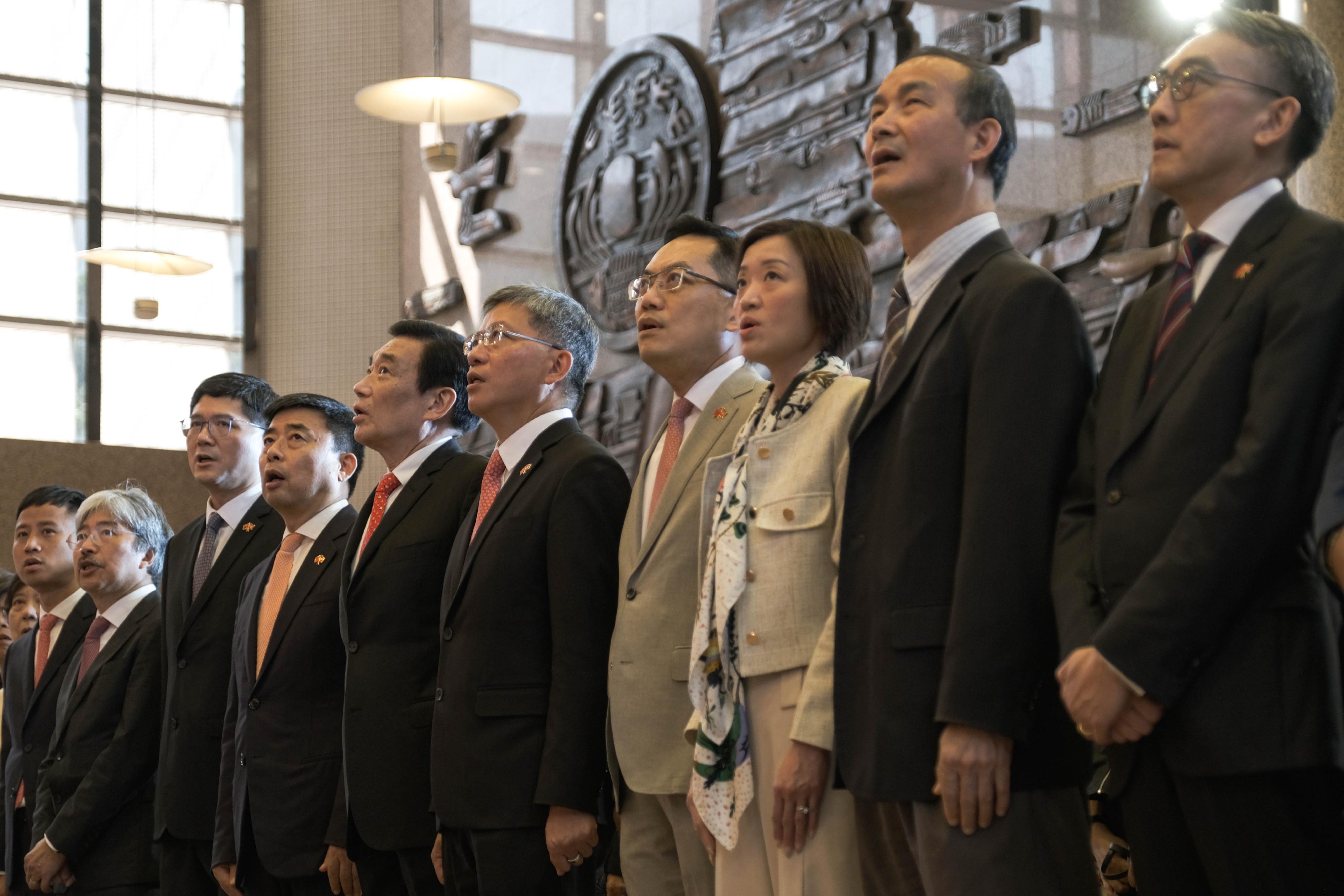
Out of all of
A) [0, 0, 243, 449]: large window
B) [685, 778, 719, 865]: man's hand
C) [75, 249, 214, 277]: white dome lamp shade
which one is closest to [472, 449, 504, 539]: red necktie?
[685, 778, 719, 865]: man's hand

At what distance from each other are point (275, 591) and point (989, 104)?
93.1 inches

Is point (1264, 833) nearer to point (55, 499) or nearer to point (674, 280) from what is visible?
point (674, 280)

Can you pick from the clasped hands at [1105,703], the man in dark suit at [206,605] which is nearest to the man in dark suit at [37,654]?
the man in dark suit at [206,605]

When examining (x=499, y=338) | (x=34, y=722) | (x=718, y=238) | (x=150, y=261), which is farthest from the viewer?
(x=150, y=261)

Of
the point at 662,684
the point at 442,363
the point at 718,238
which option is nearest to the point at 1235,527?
the point at 662,684

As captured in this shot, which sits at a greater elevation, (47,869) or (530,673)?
(530,673)

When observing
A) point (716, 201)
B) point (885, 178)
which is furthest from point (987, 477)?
point (716, 201)

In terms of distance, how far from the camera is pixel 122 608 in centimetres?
492

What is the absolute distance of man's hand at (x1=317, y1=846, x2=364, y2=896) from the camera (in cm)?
329

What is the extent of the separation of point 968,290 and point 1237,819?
2.70 feet

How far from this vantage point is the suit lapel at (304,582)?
11.9ft

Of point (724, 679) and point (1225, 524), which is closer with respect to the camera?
point (1225, 524)

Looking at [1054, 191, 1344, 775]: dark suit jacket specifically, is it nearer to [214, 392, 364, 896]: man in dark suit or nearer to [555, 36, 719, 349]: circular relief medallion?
[214, 392, 364, 896]: man in dark suit

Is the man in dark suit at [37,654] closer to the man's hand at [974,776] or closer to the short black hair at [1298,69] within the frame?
the man's hand at [974,776]
